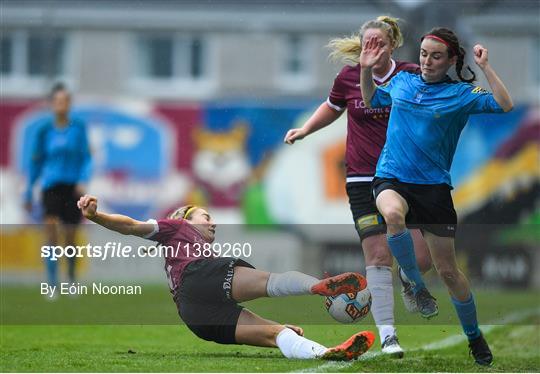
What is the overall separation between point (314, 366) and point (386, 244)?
1.14 metres

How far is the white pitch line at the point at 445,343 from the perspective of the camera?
7586mm

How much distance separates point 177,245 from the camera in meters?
8.20

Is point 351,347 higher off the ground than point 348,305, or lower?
lower

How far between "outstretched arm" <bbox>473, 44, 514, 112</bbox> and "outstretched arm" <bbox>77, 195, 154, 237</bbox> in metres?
2.07

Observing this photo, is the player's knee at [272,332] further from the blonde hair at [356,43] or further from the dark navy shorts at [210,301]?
the blonde hair at [356,43]

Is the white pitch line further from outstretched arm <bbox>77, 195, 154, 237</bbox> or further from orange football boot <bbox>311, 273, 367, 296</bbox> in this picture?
outstretched arm <bbox>77, 195, 154, 237</bbox>

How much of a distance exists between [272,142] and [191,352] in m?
12.4

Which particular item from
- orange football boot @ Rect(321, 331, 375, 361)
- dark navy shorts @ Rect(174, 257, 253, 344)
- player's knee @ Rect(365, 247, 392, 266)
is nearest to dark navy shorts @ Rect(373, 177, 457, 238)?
player's knee @ Rect(365, 247, 392, 266)

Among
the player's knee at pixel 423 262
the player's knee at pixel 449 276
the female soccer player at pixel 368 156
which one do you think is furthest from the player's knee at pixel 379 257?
the player's knee at pixel 449 276

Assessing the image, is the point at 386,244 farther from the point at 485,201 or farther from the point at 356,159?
the point at 485,201

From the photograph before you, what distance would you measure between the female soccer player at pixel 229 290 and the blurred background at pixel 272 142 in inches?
340

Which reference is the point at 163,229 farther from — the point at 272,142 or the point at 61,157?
the point at 272,142

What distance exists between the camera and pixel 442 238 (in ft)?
26.0

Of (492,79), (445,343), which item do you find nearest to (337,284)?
(492,79)
